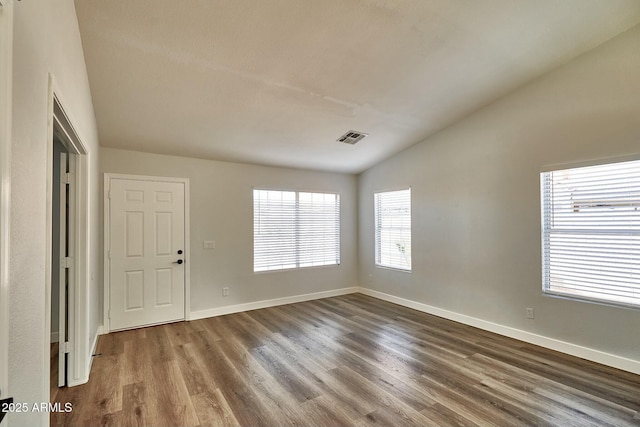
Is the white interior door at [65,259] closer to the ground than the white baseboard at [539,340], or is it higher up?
higher up

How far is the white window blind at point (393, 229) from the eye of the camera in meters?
5.29

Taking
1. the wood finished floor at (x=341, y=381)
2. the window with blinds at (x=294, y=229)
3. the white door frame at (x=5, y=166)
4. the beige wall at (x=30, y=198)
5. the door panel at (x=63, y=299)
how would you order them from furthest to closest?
the window with blinds at (x=294, y=229) < the door panel at (x=63, y=299) < the wood finished floor at (x=341, y=381) < the beige wall at (x=30, y=198) < the white door frame at (x=5, y=166)

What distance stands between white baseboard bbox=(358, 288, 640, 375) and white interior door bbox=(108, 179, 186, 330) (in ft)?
12.4

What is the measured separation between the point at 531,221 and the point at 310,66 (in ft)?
10.2

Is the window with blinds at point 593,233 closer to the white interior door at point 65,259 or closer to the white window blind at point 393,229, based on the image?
the white window blind at point 393,229

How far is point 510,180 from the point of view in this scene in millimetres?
3855

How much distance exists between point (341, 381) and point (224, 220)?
3077mm

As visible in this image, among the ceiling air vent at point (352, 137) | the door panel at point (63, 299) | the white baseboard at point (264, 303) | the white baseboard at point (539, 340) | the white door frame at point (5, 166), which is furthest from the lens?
the white baseboard at point (264, 303)

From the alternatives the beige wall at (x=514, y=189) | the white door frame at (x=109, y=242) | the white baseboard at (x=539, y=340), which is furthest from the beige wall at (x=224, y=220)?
the white baseboard at (x=539, y=340)

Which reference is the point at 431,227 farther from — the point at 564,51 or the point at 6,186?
the point at 6,186

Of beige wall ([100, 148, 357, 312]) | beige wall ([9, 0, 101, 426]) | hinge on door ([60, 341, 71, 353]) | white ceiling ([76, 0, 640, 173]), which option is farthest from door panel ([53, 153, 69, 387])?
beige wall ([100, 148, 357, 312])

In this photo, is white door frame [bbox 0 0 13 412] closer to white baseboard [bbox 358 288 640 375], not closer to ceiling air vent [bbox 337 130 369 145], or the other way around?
ceiling air vent [bbox 337 130 369 145]

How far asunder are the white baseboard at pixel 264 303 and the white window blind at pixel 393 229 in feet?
3.29

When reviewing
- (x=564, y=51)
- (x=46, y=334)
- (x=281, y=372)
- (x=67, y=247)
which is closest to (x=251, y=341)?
(x=281, y=372)
